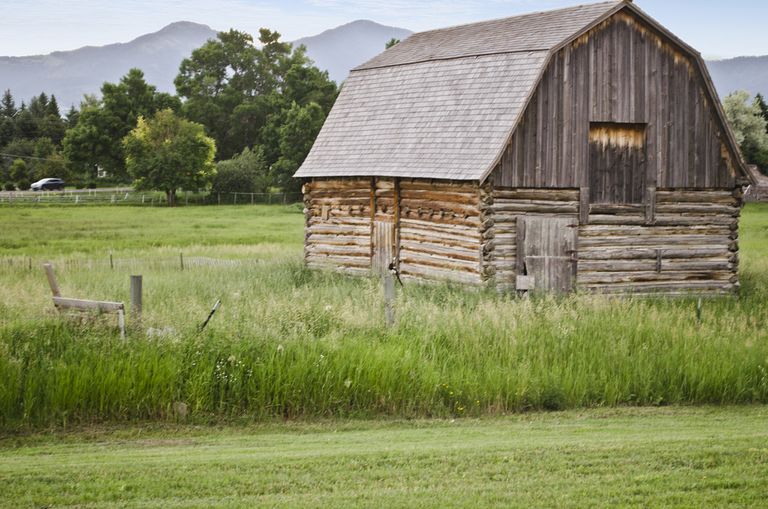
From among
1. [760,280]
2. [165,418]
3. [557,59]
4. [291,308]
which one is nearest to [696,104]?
[557,59]

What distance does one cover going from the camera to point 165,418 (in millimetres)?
11438

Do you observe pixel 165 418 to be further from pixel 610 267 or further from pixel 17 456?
pixel 610 267

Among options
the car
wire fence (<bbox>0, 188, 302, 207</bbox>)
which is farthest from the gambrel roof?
the car

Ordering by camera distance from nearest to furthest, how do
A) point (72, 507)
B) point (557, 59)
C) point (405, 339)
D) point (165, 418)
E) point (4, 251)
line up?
point (72, 507) < point (165, 418) < point (405, 339) < point (557, 59) < point (4, 251)

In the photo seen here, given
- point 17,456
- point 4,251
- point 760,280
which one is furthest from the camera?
point 4,251

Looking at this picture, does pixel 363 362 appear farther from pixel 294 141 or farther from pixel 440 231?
pixel 294 141

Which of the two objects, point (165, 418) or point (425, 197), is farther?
point (425, 197)

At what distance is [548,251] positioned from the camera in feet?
73.6

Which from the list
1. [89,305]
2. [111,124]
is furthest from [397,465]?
[111,124]

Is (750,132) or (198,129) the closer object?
(198,129)

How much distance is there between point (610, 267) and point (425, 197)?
4898mm

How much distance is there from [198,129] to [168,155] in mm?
5537

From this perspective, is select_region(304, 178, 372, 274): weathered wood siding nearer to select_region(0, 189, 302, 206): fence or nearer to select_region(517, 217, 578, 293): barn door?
select_region(517, 217, 578, 293): barn door

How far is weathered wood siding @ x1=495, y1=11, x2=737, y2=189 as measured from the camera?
22.2 metres
